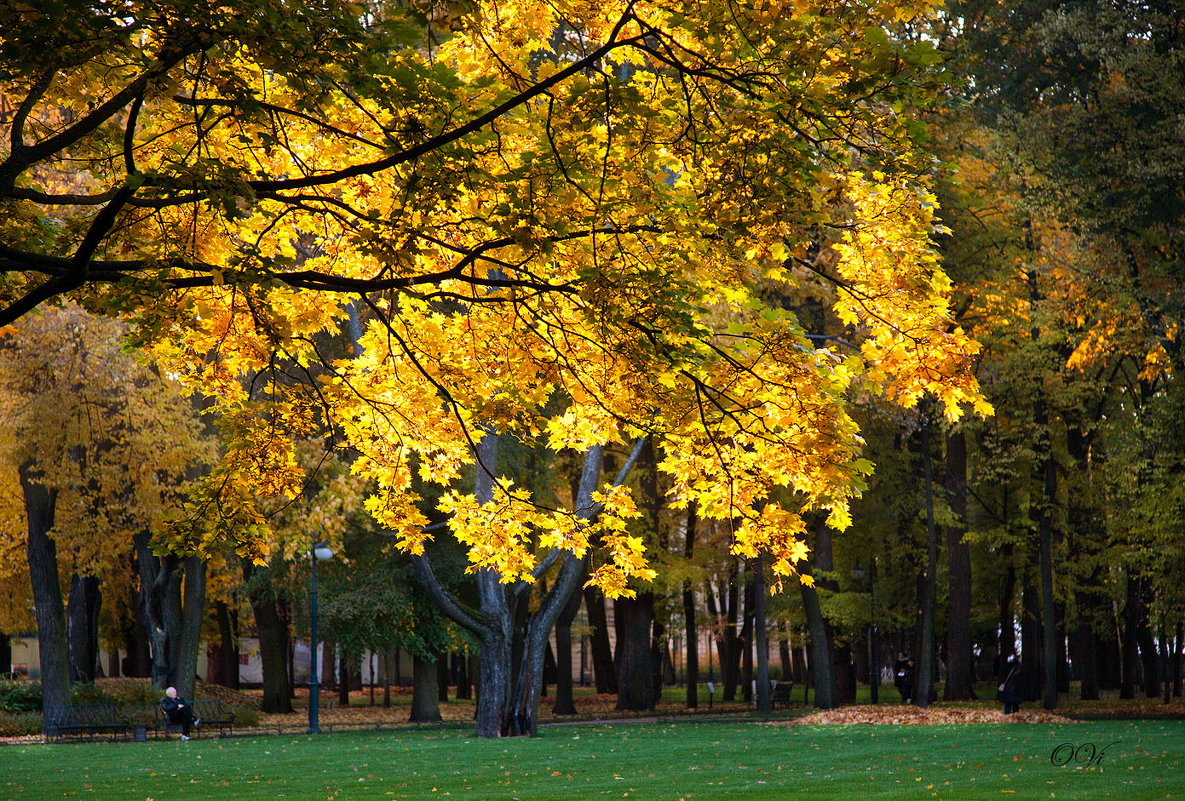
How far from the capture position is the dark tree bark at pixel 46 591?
24375 mm

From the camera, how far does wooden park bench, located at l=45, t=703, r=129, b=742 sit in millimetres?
23359

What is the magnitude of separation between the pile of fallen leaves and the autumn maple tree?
17.3 meters

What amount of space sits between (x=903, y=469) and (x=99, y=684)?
23363 mm

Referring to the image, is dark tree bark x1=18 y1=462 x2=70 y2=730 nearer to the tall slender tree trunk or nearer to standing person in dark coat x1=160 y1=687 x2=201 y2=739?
standing person in dark coat x1=160 y1=687 x2=201 y2=739

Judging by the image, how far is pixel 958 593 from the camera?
98.9 feet

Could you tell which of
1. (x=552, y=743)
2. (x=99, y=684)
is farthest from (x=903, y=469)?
(x=99, y=684)

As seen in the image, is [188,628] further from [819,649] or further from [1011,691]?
[1011,691]

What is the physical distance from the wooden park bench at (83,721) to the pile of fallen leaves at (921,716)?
15.0 meters

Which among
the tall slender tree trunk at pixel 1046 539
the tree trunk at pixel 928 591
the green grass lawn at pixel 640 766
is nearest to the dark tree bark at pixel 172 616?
the green grass lawn at pixel 640 766

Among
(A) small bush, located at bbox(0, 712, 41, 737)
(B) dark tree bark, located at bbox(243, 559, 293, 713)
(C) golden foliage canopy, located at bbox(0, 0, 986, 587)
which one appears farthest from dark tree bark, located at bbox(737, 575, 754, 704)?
(C) golden foliage canopy, located at bbox(0, 0, 986, 587)

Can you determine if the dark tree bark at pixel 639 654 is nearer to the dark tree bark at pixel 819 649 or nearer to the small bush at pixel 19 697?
the dark tree bark at pixel 819 649

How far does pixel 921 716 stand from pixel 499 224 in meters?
21.2

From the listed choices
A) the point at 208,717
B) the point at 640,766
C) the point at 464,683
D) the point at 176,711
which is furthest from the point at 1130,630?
the point at 464,683

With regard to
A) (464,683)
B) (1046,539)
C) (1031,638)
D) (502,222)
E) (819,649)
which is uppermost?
(502,222)
